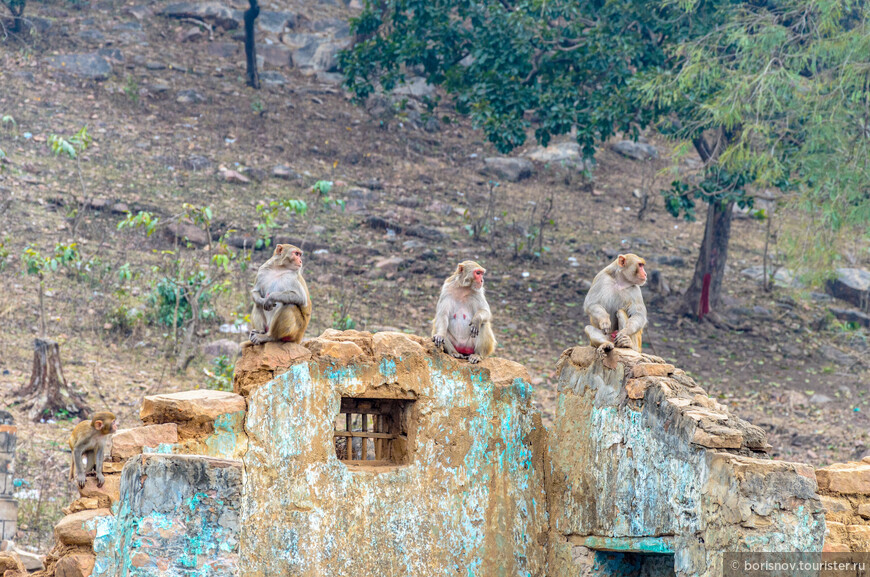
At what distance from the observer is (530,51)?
17156 mm

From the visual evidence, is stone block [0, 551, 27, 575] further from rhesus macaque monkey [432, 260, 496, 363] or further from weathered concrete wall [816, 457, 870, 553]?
weathered concrete wall [816, 457, 870, 553]

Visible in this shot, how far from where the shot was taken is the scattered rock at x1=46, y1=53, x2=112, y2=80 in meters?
21.8

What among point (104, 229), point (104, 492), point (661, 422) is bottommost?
point (104, 492)

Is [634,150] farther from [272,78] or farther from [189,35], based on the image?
[189,35]

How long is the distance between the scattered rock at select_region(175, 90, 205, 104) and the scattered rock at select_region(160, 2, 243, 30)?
3601mm

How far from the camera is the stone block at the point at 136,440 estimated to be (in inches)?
295

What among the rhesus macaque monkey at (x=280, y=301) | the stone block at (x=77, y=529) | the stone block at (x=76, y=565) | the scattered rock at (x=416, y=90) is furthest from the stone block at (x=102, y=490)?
the scattered rock at (x=416, y=90)

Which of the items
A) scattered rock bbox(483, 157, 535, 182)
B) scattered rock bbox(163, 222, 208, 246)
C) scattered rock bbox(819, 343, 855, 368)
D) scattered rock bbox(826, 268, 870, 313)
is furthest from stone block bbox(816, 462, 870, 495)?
scattered rock bbox(483, 157, 535, 182)

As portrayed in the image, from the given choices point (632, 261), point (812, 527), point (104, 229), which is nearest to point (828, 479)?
point (812, 527)

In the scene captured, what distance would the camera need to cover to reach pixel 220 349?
1416 cm

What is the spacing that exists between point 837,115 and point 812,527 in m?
9.90

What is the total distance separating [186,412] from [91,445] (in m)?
0.71

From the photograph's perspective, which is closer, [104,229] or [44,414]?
[44,414]

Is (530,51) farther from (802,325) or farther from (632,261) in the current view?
(632,261)
